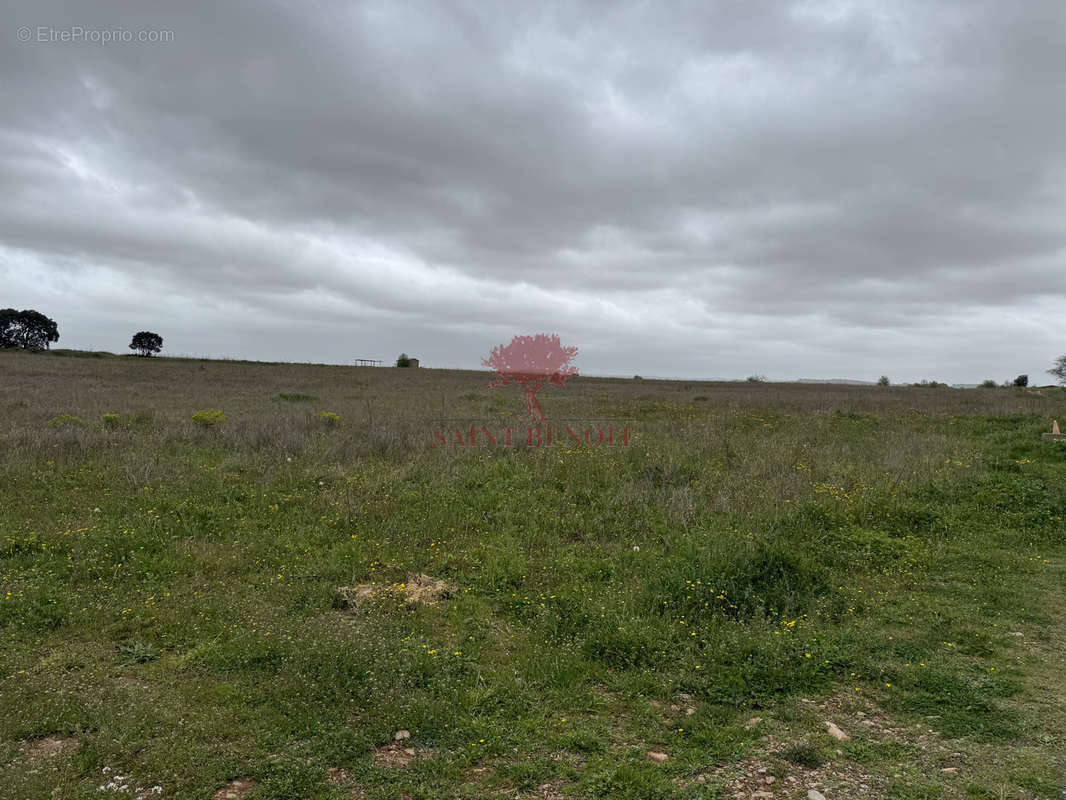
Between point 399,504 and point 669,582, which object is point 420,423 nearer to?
point 399,504

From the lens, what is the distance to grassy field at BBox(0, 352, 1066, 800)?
3.71m

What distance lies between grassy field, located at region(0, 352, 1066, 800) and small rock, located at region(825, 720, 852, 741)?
0.5 inches

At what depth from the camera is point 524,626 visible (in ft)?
18.9

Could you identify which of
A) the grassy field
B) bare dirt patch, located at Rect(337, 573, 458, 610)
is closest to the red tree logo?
the grassy field

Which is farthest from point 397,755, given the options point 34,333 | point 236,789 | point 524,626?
point 34,333

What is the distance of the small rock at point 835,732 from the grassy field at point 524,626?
0.05ft

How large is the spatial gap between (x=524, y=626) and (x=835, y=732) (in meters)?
2.68

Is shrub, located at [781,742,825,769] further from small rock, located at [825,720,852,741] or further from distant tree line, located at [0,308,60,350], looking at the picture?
distant tree line, located at [0,308,60,350]

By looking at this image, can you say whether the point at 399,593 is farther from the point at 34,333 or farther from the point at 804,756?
the point at 34,333

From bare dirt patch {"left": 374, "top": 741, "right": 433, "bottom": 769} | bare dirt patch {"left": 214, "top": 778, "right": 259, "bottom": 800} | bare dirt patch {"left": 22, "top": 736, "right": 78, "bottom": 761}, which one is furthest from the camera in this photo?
bare dirt patch {"left": 374, "top": 741, "right": 433, "bottom": 769}

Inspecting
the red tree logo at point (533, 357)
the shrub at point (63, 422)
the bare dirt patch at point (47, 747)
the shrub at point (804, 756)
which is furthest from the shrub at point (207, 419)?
the shrub at point (804, 756)

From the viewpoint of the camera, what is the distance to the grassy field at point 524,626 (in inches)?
146

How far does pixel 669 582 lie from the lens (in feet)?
20.7

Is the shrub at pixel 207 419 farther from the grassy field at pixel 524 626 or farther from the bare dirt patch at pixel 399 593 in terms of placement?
the bare dirt patch at pixel 399 593
